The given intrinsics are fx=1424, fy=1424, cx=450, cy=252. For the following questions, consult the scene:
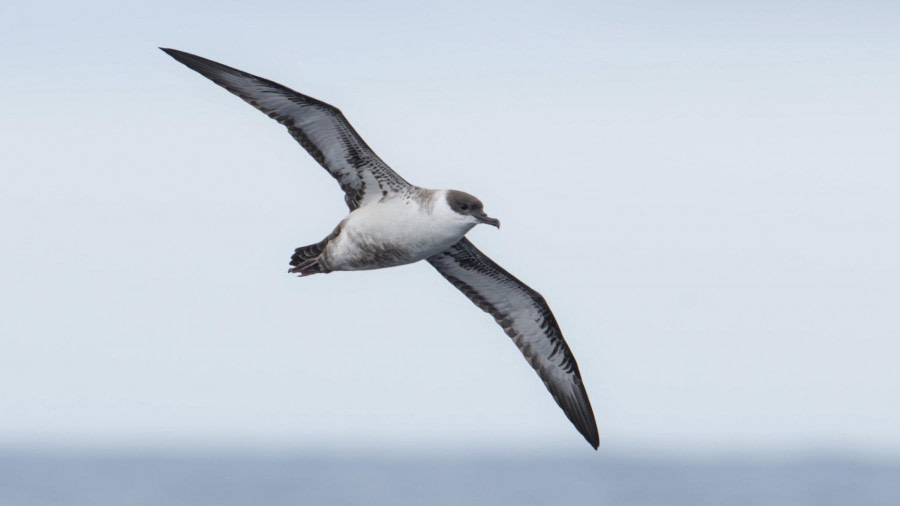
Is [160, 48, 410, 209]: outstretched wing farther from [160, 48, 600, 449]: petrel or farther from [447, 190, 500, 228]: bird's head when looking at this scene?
[447, 190, 500, 228]: bird's head

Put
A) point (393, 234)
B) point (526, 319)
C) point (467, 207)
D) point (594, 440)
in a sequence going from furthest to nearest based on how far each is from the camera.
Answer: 1. point (526, 319)
2. point (594, 440)
3. point (393, 234)
4. point (467, 207)

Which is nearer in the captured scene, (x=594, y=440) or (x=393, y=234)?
(x=393, y=234)

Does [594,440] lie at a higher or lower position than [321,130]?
lower

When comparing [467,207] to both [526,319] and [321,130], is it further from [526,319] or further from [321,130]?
[526,319]

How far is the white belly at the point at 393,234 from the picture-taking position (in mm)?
18531

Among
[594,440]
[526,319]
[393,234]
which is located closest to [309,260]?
[393,234]

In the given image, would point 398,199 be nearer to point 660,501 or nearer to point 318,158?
point 318,158

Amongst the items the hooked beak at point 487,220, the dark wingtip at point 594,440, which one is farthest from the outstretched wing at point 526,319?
the hooked beak at point 487,220

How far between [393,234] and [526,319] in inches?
175

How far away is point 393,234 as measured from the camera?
1872 centimetres

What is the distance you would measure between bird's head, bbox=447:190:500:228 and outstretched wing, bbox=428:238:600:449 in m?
2.81

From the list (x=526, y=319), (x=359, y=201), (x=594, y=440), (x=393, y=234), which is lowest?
(x=594, y=440)

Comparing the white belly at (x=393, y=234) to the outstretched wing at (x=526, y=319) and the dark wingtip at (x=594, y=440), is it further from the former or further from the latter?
the dark wingtip at (x=594, y=440)

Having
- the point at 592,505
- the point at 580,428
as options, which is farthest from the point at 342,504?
the point at 580,428
